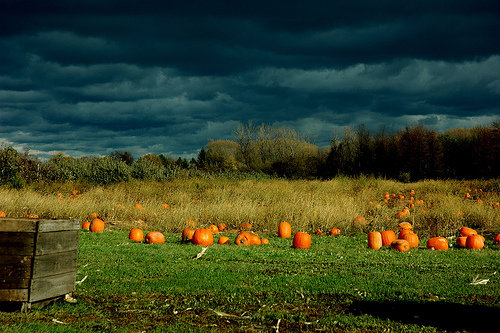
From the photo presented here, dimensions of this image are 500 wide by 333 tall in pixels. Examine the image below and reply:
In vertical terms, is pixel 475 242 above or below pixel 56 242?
below

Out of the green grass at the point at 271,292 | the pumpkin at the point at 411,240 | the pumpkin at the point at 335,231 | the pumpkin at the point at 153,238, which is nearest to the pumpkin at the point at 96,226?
the pumpkin at the point at 153,238

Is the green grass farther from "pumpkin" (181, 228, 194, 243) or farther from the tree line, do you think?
the tree line

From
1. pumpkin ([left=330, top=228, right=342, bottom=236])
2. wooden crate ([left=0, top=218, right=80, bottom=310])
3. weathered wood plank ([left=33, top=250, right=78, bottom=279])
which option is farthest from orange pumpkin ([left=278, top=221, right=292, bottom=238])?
wooden crate ([left=0, top=218, right=80, bottom=310])

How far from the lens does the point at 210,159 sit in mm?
46750

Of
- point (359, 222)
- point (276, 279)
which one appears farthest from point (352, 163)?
point (276, 279)

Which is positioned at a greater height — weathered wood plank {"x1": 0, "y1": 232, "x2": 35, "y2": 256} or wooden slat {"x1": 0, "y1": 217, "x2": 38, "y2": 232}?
wooden slat {"x1": 0, "y1": 217, "x2": 38, "y2": 232}

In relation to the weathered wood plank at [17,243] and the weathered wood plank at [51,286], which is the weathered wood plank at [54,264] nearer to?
the weathered wood plank at [51,286]

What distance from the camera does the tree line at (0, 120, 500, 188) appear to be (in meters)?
25.1

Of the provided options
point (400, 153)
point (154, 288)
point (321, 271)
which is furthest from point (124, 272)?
point (400, 153)

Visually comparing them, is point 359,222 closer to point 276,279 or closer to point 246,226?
point 246,226

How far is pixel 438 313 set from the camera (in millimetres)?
5250

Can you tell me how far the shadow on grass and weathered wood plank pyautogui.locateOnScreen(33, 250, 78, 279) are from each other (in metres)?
3.81

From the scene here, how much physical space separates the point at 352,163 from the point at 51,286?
1401 inches

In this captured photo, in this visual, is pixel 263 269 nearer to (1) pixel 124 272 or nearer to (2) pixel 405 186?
(1) pixel 124 272
